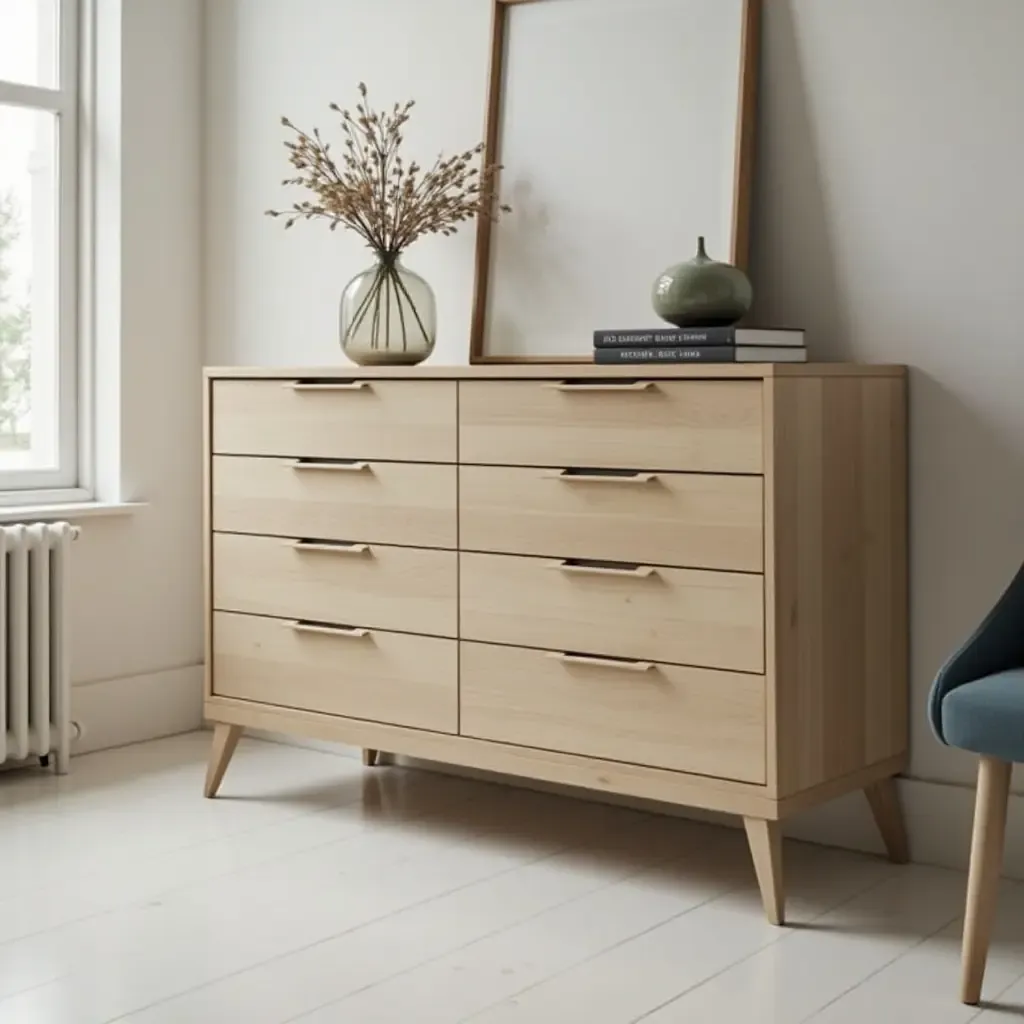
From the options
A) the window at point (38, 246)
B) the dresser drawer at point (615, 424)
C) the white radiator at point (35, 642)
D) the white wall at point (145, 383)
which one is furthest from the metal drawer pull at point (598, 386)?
the window at point (38, 246)

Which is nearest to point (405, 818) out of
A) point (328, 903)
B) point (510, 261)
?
point (328, 903)

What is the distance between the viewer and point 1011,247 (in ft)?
8.38

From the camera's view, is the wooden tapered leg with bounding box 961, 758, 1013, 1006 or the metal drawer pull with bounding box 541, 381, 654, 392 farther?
the metal drawer pull with bounding box 541, 381, 654, 392

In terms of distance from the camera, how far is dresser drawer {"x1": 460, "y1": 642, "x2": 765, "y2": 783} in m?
2.41

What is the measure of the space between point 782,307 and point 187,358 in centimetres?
157

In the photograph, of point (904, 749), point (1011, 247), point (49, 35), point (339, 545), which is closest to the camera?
point (1011, 247)

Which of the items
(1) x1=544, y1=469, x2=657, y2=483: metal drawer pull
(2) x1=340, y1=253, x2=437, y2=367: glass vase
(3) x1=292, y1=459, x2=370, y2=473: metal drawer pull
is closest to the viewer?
(1) x1=544, y1=469, x2=657, y2=483: metal drawer pull

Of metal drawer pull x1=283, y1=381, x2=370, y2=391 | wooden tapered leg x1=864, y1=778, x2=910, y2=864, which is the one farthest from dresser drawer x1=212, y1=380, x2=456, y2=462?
wooden tapered leg x1=864, y1=778, x2=910, y2=864

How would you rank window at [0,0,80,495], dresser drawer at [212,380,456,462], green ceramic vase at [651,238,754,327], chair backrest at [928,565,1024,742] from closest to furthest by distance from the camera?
chair backrest at [928,565,1024,742] < green ceramic vase at [651,238,754,327] < dresser drawer at [212,380,456,462] < window at [0,0,80,495]

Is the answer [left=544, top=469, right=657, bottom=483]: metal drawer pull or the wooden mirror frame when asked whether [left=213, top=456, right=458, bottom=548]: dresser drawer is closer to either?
[left=544, top=469, right=657, bottom=483]: metal drawer pull

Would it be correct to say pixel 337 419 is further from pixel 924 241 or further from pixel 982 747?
pixel 982 747

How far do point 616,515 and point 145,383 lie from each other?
5.02ft

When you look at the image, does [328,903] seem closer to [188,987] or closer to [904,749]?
[188,987]

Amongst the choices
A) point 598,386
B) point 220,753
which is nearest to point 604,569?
point 598,386
